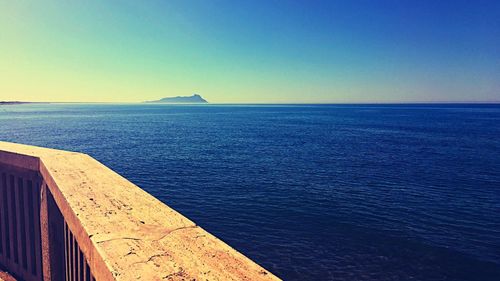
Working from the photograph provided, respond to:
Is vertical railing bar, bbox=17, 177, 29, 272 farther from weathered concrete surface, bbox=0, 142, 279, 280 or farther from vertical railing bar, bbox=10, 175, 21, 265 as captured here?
weathered concrete surface, bbox=0, 142, 279, 280

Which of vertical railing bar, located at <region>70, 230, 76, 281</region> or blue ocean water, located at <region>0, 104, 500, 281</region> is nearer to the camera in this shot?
vertical railing bar, located at <region>70, 230, 76, 281</region>

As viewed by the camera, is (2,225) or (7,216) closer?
(7,216)

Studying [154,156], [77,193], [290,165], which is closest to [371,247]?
[77,193]

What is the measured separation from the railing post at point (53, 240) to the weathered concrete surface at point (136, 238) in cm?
95

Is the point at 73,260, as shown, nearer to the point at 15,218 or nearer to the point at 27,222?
the point at 27,222

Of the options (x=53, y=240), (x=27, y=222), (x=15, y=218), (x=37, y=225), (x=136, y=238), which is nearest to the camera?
(x=136, y=238)

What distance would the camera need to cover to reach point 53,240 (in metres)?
9.16

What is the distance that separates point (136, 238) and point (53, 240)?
5.71 metres

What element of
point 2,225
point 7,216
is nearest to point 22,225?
point 7,216

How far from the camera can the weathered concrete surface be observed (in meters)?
4.36

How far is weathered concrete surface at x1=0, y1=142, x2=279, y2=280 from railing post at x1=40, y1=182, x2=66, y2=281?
946 mm

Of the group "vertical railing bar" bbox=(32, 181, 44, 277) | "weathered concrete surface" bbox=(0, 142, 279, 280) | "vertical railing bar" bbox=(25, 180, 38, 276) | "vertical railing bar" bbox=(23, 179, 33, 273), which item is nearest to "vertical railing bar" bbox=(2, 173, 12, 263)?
"vertical railing bar" bbox=(23, 179, 33, 273)

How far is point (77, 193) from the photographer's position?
24.6 ft

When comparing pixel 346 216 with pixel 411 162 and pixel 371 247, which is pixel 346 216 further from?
pixel 411 162
